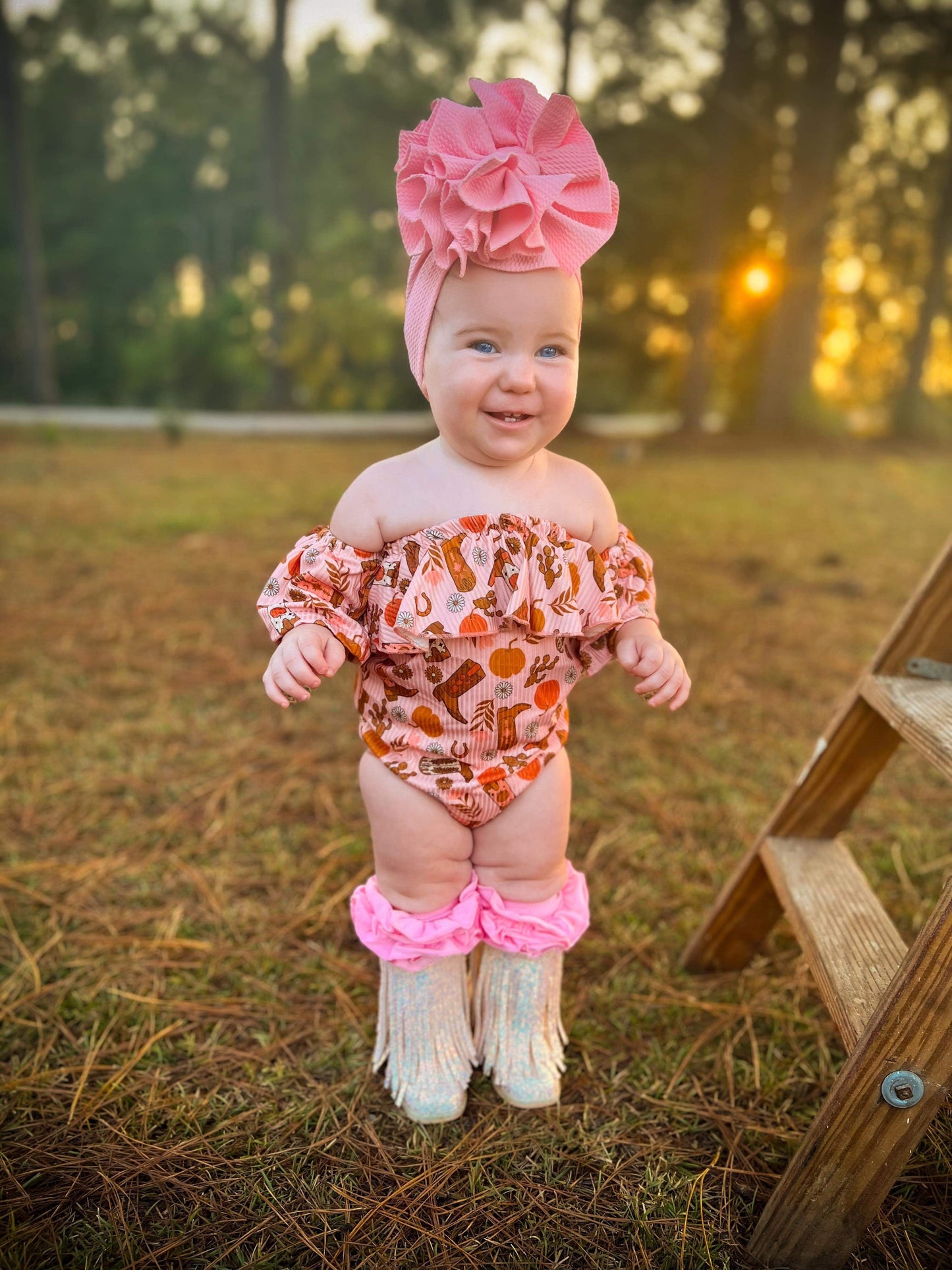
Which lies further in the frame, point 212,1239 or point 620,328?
point 620,328

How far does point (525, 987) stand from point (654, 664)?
603mm

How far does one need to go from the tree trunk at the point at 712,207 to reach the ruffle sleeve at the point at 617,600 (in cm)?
982

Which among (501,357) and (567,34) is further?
(567,34)

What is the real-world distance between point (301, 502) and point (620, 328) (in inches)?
357

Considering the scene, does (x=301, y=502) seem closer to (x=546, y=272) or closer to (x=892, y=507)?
(x=892, y=507)

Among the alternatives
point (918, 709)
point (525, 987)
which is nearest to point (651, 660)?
point (918, 709)

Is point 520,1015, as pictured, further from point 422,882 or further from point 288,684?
point 288,684

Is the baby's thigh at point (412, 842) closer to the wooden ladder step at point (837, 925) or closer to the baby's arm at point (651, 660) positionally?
the baby's arm at point (651, 660)

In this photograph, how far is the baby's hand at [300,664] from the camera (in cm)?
131

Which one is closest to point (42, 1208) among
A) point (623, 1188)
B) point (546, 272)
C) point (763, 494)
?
point (623, 1188)

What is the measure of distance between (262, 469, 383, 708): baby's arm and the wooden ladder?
833 millimetres

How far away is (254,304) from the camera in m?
13.9

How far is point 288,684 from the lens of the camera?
51.4 inches
